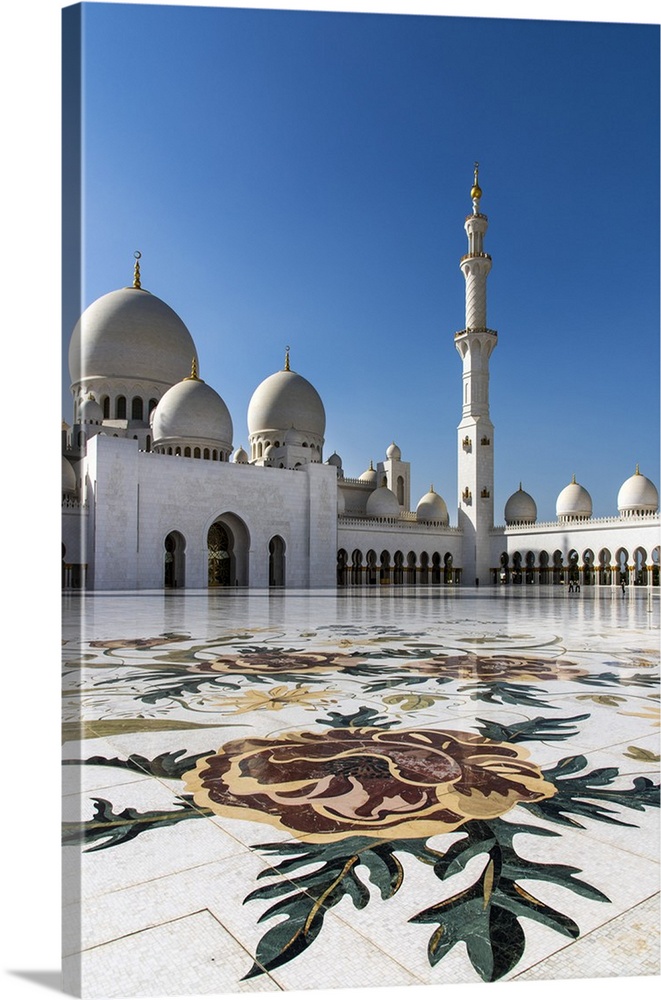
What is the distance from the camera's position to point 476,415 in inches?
750

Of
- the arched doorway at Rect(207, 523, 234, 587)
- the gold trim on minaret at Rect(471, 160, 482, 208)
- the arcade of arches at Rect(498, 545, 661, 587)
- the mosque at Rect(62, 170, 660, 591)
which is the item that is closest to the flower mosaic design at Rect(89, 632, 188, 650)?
the mosque at Rect(62, 170, 660, 591)

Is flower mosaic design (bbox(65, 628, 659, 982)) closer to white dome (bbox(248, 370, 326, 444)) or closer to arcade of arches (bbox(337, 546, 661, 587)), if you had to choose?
arcade of arches (bbox(337, 546, 661, 587))

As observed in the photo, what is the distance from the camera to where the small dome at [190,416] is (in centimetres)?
1487

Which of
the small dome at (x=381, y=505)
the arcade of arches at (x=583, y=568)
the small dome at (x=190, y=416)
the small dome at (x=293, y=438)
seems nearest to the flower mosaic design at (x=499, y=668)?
the small dome at (x=190, y=416)

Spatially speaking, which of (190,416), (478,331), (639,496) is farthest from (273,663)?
(639,496)

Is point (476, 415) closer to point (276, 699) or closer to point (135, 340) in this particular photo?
point (135, 340)

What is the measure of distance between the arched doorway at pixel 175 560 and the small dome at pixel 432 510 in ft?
31.2

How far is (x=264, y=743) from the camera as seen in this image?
1.43 m

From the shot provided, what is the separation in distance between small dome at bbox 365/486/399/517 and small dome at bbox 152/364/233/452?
6.21 meters

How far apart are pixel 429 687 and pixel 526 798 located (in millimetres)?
954

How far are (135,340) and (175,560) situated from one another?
6.00 metres
